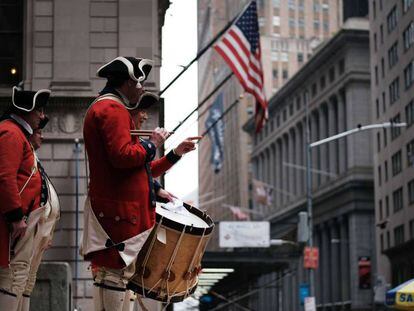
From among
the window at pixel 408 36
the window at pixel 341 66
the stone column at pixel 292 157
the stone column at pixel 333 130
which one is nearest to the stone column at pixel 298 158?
the stone column at pixel 292 157

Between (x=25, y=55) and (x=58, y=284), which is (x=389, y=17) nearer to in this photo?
(x=25, y=55)

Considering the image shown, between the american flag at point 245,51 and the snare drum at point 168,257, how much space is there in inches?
749

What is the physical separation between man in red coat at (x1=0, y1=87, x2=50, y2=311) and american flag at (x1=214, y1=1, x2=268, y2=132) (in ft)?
61.9

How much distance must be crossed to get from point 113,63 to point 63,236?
1340cm

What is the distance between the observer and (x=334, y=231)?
377ft

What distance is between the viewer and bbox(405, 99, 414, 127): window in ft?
282

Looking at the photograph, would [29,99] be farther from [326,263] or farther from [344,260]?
[326,263]

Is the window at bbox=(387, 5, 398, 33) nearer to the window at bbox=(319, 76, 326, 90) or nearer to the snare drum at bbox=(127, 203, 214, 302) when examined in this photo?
the window at bbox=(319, 76, 326, 90)

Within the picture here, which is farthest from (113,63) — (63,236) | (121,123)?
(63,236)

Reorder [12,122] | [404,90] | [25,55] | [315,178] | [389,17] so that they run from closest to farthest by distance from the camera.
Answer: [12,122] < [25,55] < [404,90] < [389,17] < [315,178]

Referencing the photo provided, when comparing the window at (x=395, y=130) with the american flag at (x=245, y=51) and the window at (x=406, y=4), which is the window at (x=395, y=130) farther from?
the american flag at (x=245, y=51)

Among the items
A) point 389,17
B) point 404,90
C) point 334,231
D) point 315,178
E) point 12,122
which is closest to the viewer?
point 12,122

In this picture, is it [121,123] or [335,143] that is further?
[335,143]

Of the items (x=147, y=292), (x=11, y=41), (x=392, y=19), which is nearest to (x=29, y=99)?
(x=147, y=292)
